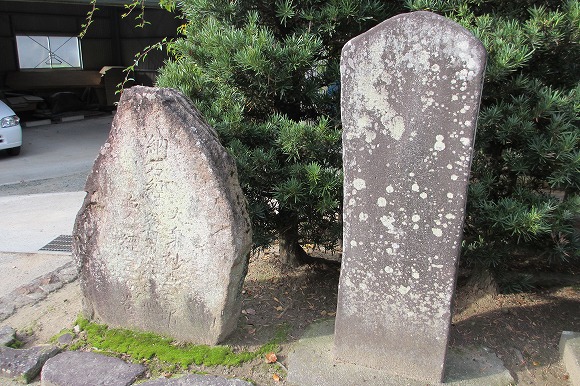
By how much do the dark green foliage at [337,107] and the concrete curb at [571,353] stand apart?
0.51 metres

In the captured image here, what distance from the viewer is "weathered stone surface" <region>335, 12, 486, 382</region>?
2.25 metres

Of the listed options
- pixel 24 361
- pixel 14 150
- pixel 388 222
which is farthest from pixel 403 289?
pixel 14 150

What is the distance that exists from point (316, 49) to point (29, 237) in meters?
3.84

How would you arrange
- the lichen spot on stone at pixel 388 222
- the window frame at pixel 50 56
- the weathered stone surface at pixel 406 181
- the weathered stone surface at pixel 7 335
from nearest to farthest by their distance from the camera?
the weathered stone surface at pixel 406 181 < the lichen spot on stone at pixel 388 222 < the weathered stone surface at pixel 7 335 < the window frame at pixel 50 56

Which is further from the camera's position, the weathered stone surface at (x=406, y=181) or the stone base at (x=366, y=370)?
the stone base at (x=366, y=370)

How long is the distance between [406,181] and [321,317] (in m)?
1.33

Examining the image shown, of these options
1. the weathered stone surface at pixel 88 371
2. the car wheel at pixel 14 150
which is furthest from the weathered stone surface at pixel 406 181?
the car wheel at pixel 14 150

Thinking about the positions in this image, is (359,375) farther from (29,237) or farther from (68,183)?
(68,183)

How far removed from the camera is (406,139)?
2371 millimetres

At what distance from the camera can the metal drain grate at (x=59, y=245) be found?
488cm

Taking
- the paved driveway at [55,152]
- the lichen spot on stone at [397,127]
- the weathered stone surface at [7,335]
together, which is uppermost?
the lichen spot on stone at [397,127]

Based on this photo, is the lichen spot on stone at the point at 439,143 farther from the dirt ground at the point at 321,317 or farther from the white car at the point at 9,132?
the white car at the point at 9,132

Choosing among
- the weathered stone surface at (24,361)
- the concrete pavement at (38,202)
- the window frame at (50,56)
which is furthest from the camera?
the window frame at (50,56)

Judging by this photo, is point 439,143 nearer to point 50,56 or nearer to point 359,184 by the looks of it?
point 359,184
